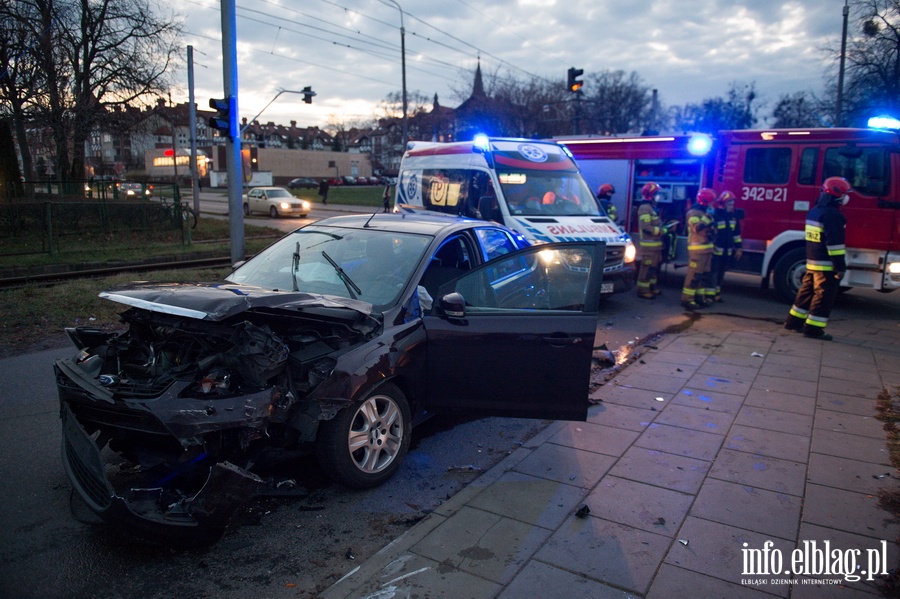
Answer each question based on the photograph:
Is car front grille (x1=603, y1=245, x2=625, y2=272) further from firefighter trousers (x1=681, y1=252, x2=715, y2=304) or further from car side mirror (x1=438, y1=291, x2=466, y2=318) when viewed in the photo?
car side mirror (x1=438, y1=291, x2=466, y2=318)

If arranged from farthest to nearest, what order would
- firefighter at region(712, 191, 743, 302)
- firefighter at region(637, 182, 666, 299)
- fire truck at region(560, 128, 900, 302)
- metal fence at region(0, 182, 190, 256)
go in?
metal fence at region(0, 182, 190, 256) → firefighter at region(637, 182, 666, 299) → firefighter at region(712, 191, 743, 302) → fire truck at region(560, 128, 900, 302)

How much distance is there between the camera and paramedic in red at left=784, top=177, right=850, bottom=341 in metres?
7.83

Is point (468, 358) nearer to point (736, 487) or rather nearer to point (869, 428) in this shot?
point (736, 487)

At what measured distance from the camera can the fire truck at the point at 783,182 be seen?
9.84 metres

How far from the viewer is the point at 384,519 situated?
12.2ft

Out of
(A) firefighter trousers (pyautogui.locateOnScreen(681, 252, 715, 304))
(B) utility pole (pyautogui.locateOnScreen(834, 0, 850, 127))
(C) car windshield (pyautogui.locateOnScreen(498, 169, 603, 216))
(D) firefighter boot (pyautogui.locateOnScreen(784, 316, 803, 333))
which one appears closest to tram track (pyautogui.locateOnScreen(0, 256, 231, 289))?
(C) car windshield (pyautogui.locateOnScreen(498, 169, 603, 216))

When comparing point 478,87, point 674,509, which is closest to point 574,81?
point 674,509

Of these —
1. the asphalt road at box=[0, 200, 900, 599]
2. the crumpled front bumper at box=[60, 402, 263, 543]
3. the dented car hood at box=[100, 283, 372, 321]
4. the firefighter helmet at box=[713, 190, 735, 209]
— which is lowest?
the asphalt road at box=[0, 200, 900, 599]

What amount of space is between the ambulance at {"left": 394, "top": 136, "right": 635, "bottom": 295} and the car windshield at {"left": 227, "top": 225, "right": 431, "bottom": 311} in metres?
4.46

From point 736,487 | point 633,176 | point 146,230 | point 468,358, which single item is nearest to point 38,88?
point 146,230

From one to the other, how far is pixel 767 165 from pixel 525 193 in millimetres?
4489

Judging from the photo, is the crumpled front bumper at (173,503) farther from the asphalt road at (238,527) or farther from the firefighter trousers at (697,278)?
the firefighter trousers at (697,278)

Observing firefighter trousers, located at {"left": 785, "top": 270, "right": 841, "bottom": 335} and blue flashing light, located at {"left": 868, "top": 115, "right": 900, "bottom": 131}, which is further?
blue flashing light, located at {"left": 868, "top": 115, "right": 900, "bottom": 131}

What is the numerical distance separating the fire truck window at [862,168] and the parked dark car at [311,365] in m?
7.99
